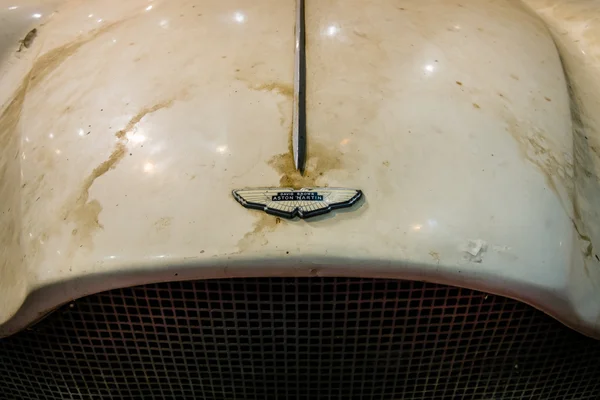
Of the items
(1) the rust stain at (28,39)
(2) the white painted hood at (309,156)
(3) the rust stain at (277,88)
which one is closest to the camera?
(2) the white painted hood at (309,156)

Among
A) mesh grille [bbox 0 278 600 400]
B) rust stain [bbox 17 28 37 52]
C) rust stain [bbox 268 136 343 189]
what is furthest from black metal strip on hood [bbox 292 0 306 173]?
rust stain [bbox 17 28 37 52]

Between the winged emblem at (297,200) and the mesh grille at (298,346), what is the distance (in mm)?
100

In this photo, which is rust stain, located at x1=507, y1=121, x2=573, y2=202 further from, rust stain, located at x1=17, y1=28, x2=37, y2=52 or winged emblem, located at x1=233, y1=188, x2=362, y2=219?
rust stain, located at x1=17, y1=28, x2=37, y2=52

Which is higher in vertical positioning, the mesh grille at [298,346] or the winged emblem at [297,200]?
the winged emblem at [297,200]

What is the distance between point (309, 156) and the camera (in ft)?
2.98

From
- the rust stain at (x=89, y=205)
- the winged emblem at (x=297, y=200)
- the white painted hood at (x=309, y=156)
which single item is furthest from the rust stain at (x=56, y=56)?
the winged emblem at (x=297, y=200)

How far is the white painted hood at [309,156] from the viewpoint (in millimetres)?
831

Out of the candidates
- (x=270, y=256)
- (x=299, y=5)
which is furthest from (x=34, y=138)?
(x=299, y=5)

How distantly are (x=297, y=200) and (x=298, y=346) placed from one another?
0.24 meters

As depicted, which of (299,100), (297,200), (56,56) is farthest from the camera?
(56,56)

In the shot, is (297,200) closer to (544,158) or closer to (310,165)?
(310,165)

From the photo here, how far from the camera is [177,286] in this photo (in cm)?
87

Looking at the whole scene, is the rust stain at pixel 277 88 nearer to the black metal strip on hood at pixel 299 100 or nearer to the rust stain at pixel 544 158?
the black metal strip on hood at pixel 299 100

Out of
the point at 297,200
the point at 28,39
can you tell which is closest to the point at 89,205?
the point at 297,200
